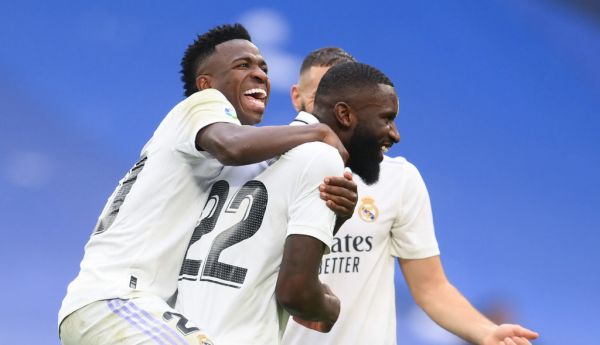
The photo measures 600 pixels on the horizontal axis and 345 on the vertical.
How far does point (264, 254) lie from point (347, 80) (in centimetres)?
80

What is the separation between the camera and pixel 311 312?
283 centimetres

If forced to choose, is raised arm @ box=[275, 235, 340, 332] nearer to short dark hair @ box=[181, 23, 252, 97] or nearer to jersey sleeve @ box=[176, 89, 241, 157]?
jersey sleeve @ box=[176, 89, 241, 157]

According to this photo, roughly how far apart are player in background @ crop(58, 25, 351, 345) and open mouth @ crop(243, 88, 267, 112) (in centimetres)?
38

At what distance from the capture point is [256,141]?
2971 mm

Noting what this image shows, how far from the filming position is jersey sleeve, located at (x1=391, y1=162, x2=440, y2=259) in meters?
4.19

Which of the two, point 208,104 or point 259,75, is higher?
point 259,75

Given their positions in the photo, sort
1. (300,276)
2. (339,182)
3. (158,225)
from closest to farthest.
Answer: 1. (300,276)
2. (339,182)
3. (158,225)

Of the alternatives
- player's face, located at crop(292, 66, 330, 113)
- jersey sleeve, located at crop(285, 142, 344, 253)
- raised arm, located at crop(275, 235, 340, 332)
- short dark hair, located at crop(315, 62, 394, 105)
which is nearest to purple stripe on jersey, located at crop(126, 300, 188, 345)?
raised arm, located at crop(275, 235, 340, 332)

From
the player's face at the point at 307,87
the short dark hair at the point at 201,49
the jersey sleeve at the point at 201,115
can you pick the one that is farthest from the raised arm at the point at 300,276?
the player's face at the point at 307,87

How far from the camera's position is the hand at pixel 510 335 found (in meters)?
3.52

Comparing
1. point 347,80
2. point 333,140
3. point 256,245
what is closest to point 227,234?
point 256,245

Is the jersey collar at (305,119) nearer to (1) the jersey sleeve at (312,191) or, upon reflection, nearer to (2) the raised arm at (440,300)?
(1) the jersey sleeve at (312,191)

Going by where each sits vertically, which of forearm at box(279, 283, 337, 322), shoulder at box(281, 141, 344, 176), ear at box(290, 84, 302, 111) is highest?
ear at box(290, 84, 302, 111)

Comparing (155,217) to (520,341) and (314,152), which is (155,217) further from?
(520,341)
